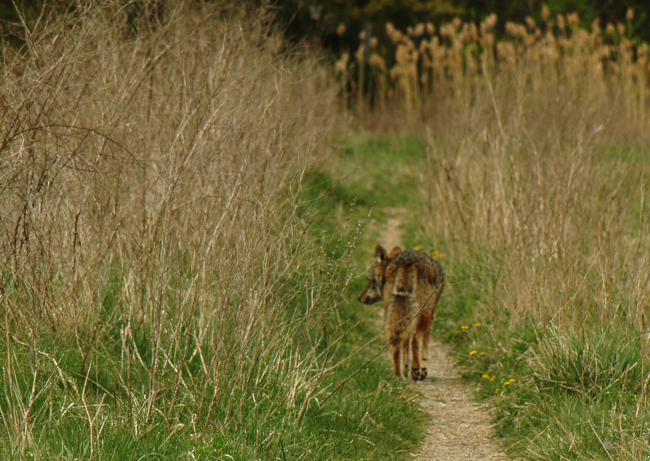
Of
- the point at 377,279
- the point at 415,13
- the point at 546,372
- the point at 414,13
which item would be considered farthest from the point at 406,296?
the point at 415,13

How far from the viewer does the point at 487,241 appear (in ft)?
24.8

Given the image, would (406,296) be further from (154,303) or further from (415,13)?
(415,13)

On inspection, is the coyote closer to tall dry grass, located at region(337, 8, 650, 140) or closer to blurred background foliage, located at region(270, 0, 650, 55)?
tall dry grass, located at region(337, 8, 650, 140)

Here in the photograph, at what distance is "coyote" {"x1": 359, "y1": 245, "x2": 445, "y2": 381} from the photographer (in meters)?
5.67

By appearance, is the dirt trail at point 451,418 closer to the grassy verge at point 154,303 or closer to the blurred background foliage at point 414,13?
the grassy verge at point 154,303

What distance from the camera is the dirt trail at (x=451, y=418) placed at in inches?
187

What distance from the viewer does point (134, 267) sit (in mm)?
4797

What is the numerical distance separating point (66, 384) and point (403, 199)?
27.9 feet

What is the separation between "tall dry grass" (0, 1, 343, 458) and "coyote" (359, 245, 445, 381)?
759mm

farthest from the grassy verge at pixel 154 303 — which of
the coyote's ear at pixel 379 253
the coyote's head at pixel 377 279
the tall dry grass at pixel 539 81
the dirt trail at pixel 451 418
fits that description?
the tall dry grass at pixel 539 81

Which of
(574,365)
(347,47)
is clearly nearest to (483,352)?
(574,365)

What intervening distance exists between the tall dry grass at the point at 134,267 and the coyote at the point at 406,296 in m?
0.76

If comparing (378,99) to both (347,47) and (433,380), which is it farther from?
(433,380)

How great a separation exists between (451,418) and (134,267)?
2337 mm
